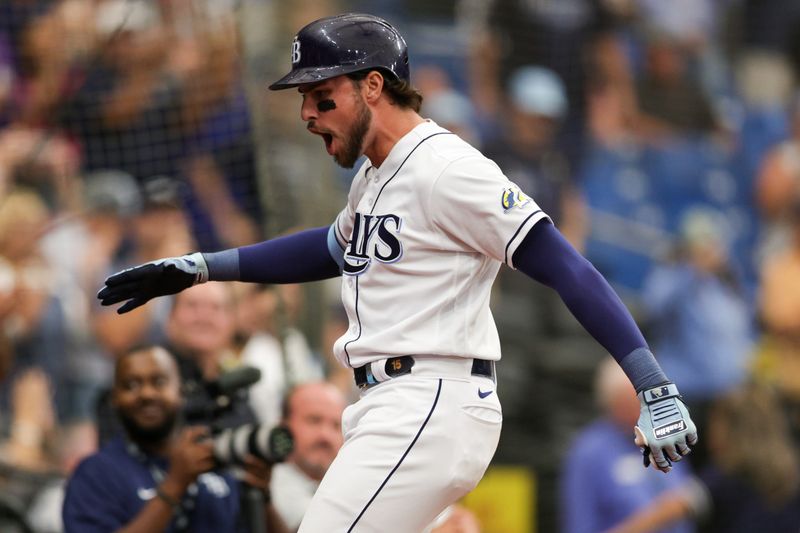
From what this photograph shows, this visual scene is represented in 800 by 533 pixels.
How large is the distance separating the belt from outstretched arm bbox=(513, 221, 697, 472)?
0.24 metres

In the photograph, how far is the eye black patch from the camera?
309 cm

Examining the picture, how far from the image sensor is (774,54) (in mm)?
11328

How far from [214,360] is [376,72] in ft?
7.15

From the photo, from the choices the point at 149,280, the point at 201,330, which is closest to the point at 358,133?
the point at 149,280

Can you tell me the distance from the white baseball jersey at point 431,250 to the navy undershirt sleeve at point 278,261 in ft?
1.12

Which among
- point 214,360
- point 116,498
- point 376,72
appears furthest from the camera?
point 214,360

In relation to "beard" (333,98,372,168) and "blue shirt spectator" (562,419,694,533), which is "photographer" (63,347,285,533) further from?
"blue shirt spectator" (562,419,694,533)

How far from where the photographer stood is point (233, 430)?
12.8 ft

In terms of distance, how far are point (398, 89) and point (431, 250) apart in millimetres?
393

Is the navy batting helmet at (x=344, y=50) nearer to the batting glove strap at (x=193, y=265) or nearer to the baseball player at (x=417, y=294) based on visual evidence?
the baseball player at (x=417, y=294)

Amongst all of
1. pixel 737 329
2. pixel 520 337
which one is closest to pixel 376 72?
pixel 520 337

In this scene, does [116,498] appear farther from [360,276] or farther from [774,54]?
[774,54]

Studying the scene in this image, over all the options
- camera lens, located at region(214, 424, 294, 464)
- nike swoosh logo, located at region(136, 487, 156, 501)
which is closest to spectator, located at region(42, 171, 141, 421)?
nike swoosh logo, located at region(136, 487, 156, 501)

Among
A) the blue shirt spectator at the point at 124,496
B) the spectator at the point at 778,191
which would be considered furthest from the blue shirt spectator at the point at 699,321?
the blue shirt spectator at the point at 124,496
